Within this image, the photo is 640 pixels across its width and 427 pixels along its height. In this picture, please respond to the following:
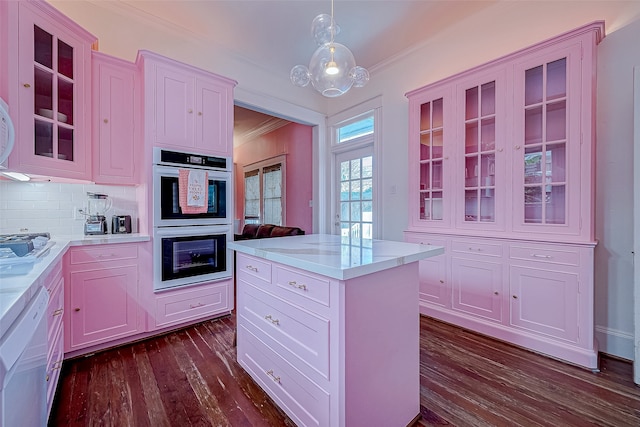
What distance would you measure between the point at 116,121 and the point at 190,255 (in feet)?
4.42

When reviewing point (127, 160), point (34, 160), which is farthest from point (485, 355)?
point (34, 160)

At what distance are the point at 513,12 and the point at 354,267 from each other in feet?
9.94

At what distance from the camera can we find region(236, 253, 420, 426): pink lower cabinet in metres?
1.16

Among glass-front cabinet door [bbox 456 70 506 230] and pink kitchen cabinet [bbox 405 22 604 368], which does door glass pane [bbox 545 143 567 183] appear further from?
glass-front cabinet door [bbox 456 70 506 230]

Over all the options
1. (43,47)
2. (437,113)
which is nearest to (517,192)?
(437,113)

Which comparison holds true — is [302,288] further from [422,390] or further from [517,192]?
[517,192]

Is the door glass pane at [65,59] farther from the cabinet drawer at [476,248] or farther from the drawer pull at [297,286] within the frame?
the cabinet drawer at [476,248]

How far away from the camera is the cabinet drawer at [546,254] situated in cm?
196

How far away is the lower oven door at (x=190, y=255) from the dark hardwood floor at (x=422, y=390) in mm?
594

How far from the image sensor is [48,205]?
7.63 ft

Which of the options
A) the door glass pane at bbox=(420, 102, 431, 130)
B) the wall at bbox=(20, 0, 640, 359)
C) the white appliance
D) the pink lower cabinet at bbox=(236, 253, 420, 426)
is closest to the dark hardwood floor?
the pink lower cabinet at bbox=(236, 253, 420, 426)

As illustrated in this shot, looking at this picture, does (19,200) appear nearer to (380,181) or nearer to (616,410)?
(380,181)

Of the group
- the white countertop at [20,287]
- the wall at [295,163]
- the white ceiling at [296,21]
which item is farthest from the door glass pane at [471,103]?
the white countertop at [20,287]

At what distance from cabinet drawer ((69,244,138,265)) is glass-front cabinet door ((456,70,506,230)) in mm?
2966
